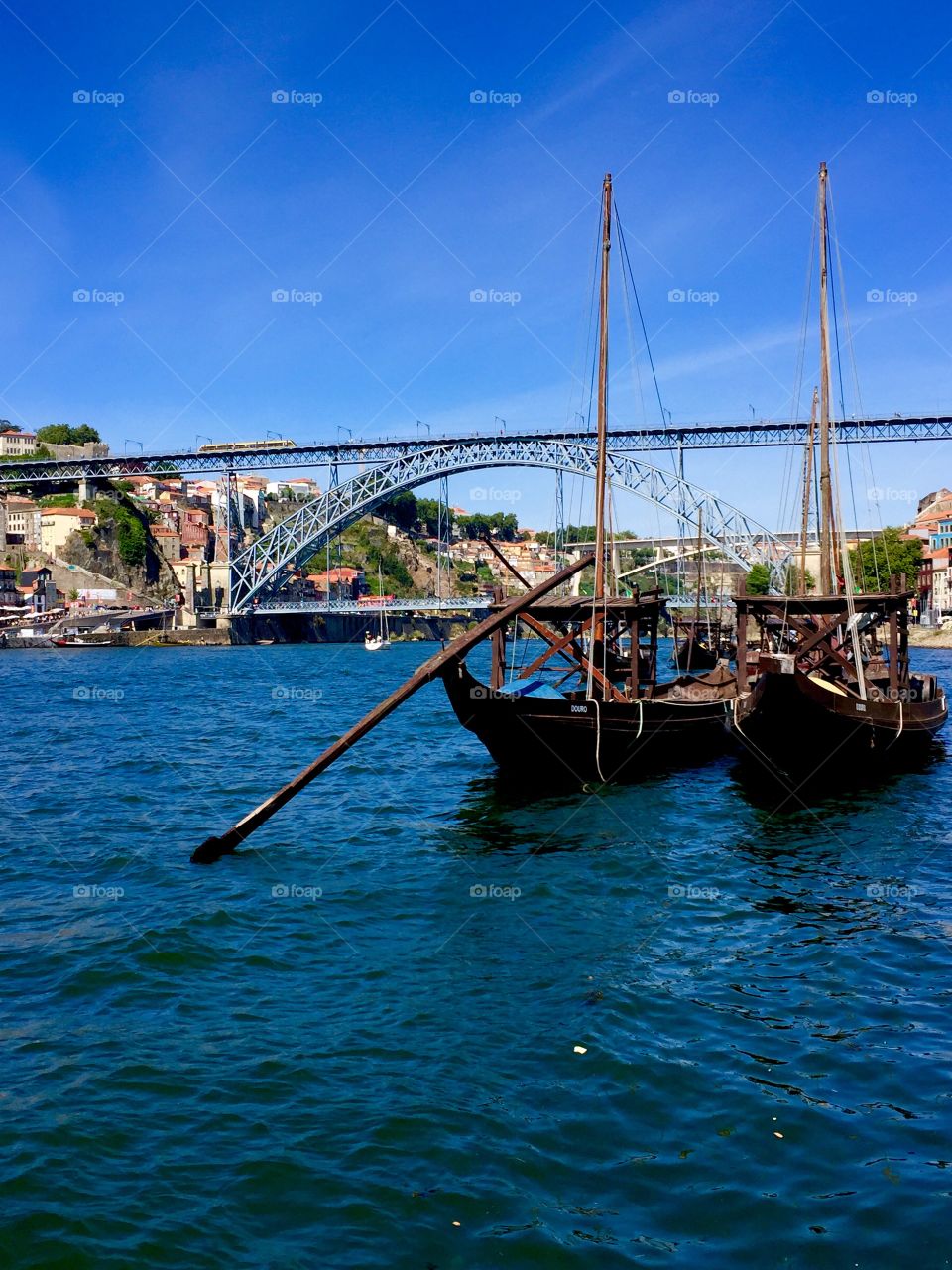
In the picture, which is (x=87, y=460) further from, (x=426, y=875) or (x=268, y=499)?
(x=426, y=875)

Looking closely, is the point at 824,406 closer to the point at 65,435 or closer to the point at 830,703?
the point at 830,703

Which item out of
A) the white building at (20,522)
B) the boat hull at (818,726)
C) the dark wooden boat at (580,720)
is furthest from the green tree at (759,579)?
the white building at (20,522)

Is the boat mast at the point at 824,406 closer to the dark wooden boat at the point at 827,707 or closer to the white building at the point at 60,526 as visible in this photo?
the dark wooden boat at the point at 827,707

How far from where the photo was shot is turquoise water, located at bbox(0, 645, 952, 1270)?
5359 mm

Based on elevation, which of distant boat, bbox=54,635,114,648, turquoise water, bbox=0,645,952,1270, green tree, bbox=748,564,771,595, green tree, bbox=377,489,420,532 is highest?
green tree, bbox=377,489,420,532

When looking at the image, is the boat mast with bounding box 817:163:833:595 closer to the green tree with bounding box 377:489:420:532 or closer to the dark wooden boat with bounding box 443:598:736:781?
the dark wooden boat with bounding box 443:598:736:781

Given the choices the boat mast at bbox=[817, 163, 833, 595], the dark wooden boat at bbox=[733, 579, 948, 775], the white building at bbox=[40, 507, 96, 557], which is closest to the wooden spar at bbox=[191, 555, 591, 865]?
the dark wooden boat at bbox=[733, 579, 948, 775]

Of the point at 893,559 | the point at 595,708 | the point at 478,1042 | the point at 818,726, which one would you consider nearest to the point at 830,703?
the point at 818,726

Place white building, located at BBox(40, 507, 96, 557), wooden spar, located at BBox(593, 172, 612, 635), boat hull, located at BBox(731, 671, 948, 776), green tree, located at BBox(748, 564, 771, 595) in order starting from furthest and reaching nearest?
white building, located at BBox(40, 507, 96, 557), green tree, located at BBox(748, 564, 771, 595), wooden spar, located at BBox(593, 172, 612, 635), boat hull, located at BBox(731, 671, 948, 776)

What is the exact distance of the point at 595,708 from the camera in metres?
17.2

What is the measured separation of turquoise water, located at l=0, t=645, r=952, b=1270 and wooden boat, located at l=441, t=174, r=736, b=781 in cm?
230

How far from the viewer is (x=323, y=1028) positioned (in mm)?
7613

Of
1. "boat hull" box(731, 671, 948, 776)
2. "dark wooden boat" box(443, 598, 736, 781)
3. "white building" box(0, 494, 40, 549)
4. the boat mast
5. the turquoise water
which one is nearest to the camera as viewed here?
the turquoise water

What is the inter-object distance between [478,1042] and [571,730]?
10198 millimetres
